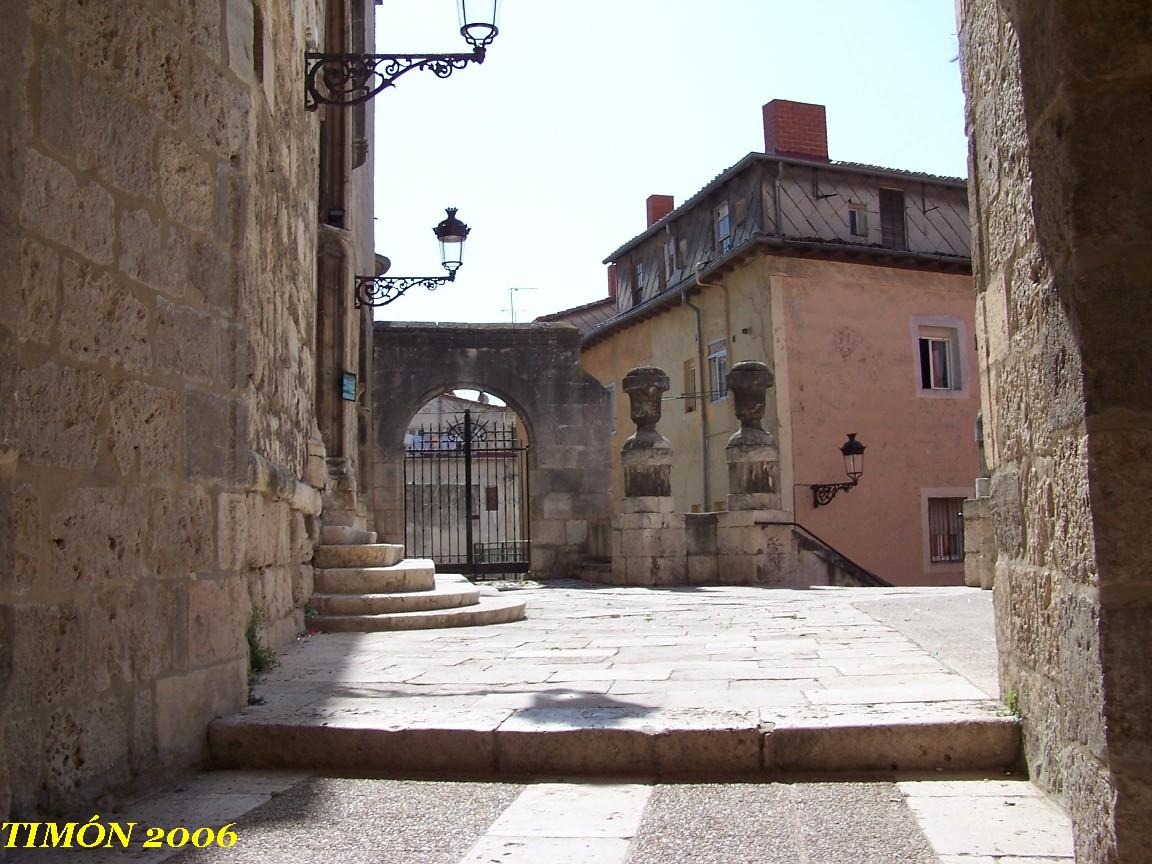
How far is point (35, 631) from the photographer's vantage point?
2.74m

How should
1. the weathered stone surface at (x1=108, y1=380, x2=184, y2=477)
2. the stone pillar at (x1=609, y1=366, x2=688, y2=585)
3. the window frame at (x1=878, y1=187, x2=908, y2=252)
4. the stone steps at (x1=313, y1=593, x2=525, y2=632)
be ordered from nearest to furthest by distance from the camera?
1. the weathered stone surface at (x1=108, y1=380, x2=184, y2=477)
2. the stone steps at (x1=313, y1=593, x2=525, y2=632)
3. the stone pillar at (x1=609, y1=366, x2=688, y2=585)
4. the window frame at (x1=878, y1=187, x2=908, y2=252)

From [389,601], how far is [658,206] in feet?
68.2

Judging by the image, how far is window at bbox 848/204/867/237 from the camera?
21453 mm

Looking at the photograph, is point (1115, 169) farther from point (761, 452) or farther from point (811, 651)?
point (761, 452)

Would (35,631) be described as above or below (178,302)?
below

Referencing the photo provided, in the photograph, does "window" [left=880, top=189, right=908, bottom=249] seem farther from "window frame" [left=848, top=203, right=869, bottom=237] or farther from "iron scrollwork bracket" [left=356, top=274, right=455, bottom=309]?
"iron scrollwork bracket" [left=356, top=274, right=455, bottom=309]

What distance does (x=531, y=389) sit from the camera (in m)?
15.5

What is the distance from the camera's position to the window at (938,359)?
21.2 metres

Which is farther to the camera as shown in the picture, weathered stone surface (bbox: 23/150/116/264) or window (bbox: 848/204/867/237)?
window (bbox: 848/204/867/237)

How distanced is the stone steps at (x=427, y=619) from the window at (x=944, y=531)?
14.4 metres

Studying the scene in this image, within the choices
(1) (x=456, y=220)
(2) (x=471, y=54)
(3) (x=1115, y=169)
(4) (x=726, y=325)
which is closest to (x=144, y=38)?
(3) (x=1115, y=169)

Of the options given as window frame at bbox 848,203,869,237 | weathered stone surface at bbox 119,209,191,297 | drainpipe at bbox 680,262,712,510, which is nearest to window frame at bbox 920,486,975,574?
drainpipe at bbox 680,262,712,510

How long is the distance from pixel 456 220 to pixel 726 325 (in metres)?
11.3

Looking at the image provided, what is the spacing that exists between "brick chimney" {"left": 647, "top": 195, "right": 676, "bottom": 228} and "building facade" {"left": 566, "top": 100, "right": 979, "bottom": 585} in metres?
3.42
